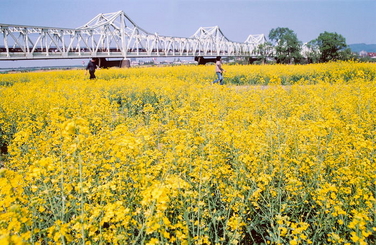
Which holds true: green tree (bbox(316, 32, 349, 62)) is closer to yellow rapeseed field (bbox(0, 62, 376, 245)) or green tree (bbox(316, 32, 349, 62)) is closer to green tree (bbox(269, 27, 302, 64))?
green tree (bbox(269, 27, 302, 64))

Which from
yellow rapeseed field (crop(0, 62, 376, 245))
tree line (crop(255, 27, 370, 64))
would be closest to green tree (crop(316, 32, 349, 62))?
tree line (crop(255, 27, 370, 64))

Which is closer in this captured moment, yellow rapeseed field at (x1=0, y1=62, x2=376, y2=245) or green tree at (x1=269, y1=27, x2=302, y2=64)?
yellow rapeseed field at (x1=0, y1=62, x2=376, y2=245)

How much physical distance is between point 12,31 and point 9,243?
43.8m

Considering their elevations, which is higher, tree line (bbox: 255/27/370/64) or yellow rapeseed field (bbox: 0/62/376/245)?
tree line (bbox: 255/27/370/64)

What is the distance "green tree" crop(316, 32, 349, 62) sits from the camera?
52625mm

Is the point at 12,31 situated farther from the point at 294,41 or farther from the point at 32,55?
the point at 294,41

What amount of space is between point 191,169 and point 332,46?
197ft

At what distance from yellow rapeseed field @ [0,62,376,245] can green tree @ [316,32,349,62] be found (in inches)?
2008

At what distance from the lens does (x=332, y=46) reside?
5284cm

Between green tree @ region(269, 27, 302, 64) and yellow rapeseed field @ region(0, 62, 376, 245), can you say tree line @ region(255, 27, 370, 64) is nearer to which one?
green tree @ region(269, 27, 302, 64)

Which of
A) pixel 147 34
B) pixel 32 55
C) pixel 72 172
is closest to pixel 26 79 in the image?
pixel 32 55

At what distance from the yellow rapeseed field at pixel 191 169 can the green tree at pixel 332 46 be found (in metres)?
51.0

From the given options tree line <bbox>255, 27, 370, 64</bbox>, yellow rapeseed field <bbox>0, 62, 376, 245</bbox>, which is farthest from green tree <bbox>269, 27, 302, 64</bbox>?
yellow rapeseed field <bbox>0, 62, 376, 245</bbox>

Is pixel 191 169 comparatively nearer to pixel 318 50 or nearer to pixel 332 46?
pixel 332 46
